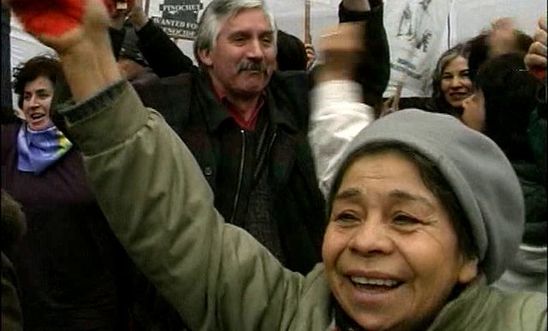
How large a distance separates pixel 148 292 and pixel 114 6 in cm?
90

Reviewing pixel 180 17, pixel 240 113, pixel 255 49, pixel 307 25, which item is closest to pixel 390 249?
pixel 240 113

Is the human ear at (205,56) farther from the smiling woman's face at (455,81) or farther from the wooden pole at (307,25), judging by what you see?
the wooden pole at (307,25)

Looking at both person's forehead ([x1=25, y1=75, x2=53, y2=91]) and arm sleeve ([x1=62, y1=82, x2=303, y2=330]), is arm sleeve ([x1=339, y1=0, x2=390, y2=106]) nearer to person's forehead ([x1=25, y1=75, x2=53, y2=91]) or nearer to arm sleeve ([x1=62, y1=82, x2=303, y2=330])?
arm sleeve ([x1=62, y1=82, x2=303, y2=330])

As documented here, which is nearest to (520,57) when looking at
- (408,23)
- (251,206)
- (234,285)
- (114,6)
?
(251,206)

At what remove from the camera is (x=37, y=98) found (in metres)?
4.09

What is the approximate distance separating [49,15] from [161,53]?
2097 millimetres

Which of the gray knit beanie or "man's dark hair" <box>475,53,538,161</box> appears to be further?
"man's dark hair" <box>475,53,538,161</box>

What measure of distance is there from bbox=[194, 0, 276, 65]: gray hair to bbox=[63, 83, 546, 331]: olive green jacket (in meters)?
1.46

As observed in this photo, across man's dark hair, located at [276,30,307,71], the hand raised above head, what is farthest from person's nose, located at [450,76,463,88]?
the hand raised above head

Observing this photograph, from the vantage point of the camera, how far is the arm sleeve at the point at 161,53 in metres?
3.80

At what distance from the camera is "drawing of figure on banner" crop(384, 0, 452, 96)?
14.2 ft

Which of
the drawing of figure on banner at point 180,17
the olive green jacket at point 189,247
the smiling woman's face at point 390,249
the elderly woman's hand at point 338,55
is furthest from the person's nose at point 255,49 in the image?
the drawing of figure on banner at point 180,17

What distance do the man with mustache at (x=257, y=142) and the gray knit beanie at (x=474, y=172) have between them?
102 centimetres

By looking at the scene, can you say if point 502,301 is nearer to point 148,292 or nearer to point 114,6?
point 114,6
